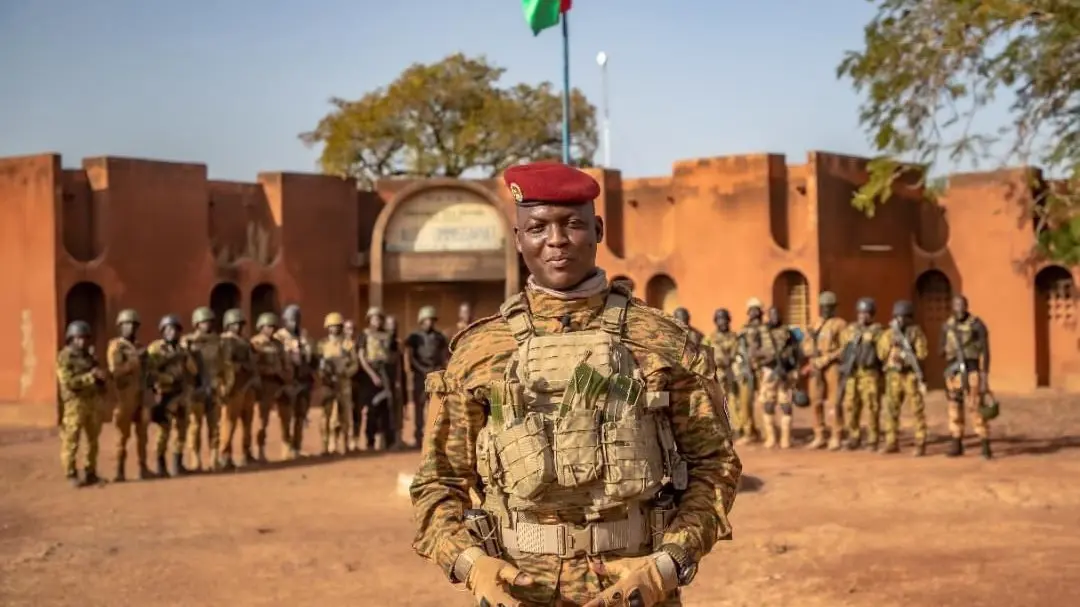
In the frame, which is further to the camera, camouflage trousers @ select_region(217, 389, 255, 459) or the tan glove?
camouflage trousers @ select_region(217, 389, 255, 459)

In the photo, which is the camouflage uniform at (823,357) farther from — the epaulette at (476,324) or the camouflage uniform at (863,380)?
the epaulette at (476,324)

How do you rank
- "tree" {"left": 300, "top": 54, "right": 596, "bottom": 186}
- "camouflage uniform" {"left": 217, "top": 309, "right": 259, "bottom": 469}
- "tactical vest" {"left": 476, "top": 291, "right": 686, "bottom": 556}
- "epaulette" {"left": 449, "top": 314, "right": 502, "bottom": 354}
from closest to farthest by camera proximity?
1. "tactical vest" {"left": 476, "top": 291, "right": 686, "bottom": 556}
2. "epaulette" {"left": 449, "top": 314, "right": 502, "bottom": 354}
3. "camouflage uniform" {"left": 217, "top": 309, "right": 259, "bottom": 469}
4. "tree" {"left": 300, "top": 54, "right": 596, "bottom": 186}

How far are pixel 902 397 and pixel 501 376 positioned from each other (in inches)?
453

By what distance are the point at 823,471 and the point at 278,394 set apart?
6.76 metres

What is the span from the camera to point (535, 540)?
305 centimetres

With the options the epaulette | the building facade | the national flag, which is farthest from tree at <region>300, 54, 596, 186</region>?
the epaulette

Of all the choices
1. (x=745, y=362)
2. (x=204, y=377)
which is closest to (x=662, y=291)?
(x=745, y=362)

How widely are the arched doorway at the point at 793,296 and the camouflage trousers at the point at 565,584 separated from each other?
18349 mm

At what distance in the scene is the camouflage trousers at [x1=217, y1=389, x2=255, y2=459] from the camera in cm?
1384

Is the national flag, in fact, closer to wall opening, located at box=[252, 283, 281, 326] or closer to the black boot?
the black boot

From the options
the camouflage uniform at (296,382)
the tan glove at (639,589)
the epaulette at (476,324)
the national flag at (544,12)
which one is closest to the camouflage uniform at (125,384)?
the camouflage uniform at (296,382)

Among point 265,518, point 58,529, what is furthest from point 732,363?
point 58,529

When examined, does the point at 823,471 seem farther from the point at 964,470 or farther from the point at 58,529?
the point at 58,529

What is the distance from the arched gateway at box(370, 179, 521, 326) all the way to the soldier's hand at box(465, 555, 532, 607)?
62.5ft
